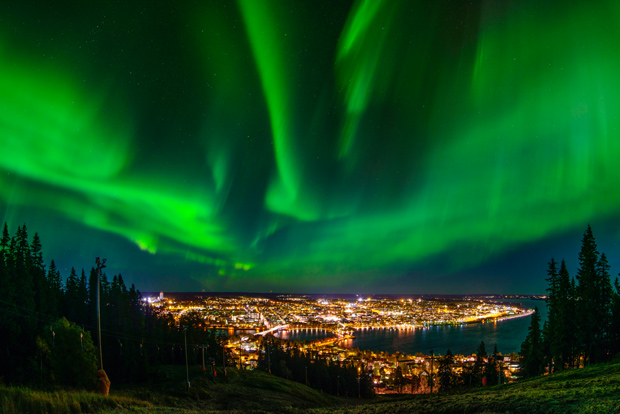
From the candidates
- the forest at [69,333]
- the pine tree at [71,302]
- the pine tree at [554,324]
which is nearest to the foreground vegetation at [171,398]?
the forest at [69,333]

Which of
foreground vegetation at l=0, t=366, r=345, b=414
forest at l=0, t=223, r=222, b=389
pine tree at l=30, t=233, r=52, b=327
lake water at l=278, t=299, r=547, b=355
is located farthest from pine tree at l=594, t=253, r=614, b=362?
lake water at l=278, t=299, r=547, b=355

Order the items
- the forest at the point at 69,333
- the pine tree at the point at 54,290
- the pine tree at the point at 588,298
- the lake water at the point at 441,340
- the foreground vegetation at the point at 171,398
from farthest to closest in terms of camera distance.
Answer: the lake water at the point at 441,340 → the pine tree at the point at 54,290 → the pine tree at the point at 588,298 → the forest at the point at 69,333 → the foreground vegetation at the point at 171,398

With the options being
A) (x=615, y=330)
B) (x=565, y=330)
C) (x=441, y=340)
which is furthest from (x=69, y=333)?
(x=441, y=340)

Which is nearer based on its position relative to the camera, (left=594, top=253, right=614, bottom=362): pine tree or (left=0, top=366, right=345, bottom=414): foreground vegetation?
(left=0, top=366, right=345, bottom=414): foreground vegetation

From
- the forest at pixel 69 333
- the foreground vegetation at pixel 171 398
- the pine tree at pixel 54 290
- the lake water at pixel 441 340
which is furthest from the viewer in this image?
the lake water at pixel 441 340

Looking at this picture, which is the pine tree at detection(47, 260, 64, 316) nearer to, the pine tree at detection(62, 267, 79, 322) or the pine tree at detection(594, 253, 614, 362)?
the pine tree at detection(62, 267, 79, 322)

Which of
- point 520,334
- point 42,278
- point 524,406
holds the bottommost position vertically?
point 520,334

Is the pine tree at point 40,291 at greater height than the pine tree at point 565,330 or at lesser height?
greater

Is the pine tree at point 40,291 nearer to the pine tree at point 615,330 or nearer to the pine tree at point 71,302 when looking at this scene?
the pine tree at point 71,302

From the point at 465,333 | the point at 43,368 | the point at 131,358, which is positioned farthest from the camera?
the point at 465,333

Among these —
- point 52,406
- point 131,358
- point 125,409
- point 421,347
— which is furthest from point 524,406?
point 421,347

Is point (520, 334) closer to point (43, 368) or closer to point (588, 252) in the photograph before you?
point (588, 252)
